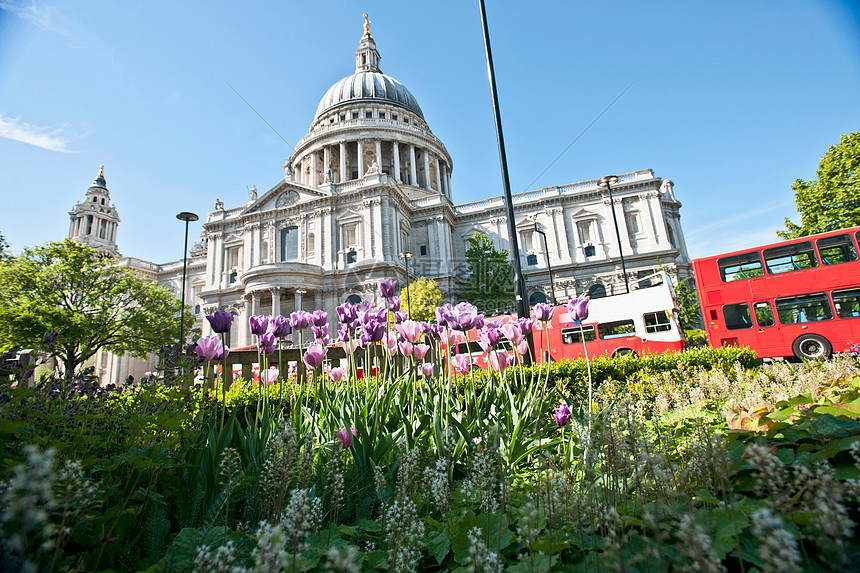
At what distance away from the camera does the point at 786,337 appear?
13742mm

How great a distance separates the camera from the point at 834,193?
875 inches

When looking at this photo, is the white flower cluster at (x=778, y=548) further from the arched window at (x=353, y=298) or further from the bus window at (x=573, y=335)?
the arched window at (x=353, y=298)

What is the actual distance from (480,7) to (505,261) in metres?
29.3

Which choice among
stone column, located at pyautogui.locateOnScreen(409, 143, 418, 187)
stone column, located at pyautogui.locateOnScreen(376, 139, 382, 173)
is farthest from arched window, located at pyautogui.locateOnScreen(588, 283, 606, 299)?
stone column, located at pyautogui.locateOnScreen(376, 139, 382, 173)

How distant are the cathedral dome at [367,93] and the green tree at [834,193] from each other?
44.7 m

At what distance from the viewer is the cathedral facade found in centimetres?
3559

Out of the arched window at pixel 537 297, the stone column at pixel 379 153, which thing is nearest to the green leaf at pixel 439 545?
the arched window at pixel 537 297

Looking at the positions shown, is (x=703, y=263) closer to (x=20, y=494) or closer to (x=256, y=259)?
(x=20, y=494)

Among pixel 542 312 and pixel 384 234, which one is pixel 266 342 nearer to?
pixel 542 312

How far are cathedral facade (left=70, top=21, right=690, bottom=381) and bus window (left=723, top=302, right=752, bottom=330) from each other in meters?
18.1

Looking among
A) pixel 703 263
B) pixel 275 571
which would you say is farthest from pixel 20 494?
pixel 703 263

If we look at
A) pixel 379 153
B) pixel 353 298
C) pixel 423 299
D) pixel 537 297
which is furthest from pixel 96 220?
pixel 537 297

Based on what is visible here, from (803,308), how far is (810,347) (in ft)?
4.30

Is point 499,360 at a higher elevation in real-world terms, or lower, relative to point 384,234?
lower
